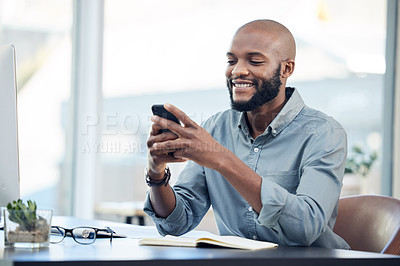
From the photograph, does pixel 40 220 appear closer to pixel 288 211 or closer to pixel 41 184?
pixel 288 211

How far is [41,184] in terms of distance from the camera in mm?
3686

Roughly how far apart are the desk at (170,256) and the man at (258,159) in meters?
0.20

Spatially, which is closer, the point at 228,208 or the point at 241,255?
the point at 241,255

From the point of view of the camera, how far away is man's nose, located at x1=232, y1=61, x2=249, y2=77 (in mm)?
1708

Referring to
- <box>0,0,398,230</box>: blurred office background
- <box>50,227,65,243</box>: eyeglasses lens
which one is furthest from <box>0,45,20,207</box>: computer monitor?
<box>0,0,398,230</box>: blurred office background

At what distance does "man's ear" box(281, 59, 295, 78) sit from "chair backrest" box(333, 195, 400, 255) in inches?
18.5

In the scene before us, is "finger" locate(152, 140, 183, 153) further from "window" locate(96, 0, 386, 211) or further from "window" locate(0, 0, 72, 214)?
"window" locate(96, 0, 386, 211)

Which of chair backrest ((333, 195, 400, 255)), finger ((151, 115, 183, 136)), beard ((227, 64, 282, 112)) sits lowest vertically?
chair backrest ((333, 195, 400, 255))

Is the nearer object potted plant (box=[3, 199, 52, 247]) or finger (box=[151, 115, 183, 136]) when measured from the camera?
potted plant (box=[3, 199, 52, 247])

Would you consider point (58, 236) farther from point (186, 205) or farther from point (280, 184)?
point (280, 184)

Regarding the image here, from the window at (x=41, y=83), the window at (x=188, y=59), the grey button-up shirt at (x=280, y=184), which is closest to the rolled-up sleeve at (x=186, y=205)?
the grey button-up shirt at (x=280, y=184)

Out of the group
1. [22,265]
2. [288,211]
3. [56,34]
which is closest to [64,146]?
[56,34]

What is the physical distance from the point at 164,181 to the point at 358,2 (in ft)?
10.6

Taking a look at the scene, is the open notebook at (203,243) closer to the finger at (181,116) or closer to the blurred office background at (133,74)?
the finger at (181,116)
